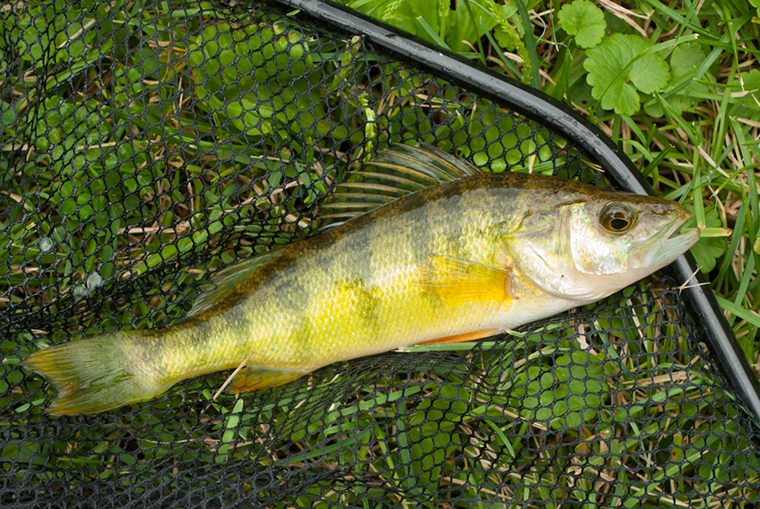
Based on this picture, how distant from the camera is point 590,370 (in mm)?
3254

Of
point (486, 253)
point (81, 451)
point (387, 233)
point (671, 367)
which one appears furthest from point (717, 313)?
point (81, 451)

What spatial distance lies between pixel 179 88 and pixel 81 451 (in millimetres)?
2281

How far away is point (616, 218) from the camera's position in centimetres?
277

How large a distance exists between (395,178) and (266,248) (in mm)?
950

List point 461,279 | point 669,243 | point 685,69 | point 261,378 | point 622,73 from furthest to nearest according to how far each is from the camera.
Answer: point 685,69 < point 622,73 < point 261,378 < point 461,279 < point 669,243

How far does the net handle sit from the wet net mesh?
0.11m

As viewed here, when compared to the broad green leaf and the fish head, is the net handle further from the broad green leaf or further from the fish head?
the broad green leaf

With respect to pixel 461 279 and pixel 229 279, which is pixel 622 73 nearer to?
pixel 461 279

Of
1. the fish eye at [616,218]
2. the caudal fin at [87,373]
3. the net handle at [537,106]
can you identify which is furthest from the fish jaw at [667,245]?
the caudal fin at [87,373]

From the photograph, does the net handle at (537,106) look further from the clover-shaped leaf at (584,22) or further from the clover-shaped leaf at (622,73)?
the clover-shaped leaf at (584,22)

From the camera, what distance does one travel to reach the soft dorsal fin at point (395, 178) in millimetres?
3051

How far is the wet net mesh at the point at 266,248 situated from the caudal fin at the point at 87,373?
0.92 feet

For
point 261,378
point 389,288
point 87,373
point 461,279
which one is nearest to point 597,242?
point 461,279

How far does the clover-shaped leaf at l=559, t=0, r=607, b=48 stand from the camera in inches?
129
